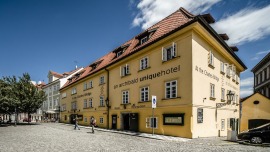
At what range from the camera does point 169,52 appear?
1806cm

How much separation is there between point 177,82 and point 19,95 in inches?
1048

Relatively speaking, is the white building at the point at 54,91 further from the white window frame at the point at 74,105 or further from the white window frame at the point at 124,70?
the white window frame at the point at 124,70

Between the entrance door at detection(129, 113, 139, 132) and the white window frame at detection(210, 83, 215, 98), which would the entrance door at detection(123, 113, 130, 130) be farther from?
the white window frame at detection(210, 83, 215, 98)

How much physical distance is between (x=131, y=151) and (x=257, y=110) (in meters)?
20.8

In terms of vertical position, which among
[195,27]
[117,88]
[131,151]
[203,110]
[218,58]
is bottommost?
[131,151]

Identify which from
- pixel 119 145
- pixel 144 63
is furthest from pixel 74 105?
pixel 119 145

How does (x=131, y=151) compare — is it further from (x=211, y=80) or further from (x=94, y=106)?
(x=94, y=106)

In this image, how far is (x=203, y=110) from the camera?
16766 millimetres

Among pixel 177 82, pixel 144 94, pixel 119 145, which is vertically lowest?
pixel 119 145

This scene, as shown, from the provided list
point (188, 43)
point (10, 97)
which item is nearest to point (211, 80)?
point (188, 43)

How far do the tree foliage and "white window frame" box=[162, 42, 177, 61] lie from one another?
24679 mm

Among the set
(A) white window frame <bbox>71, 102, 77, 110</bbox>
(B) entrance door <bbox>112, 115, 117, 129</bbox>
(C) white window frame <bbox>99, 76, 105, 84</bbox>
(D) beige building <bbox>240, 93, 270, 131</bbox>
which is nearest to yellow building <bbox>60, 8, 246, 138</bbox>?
(B) entrance door <bbox>112, 115, 117, 129</bbox>

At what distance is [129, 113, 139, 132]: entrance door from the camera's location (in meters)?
20.7

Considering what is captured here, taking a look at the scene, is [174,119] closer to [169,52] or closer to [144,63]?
[169,52]
